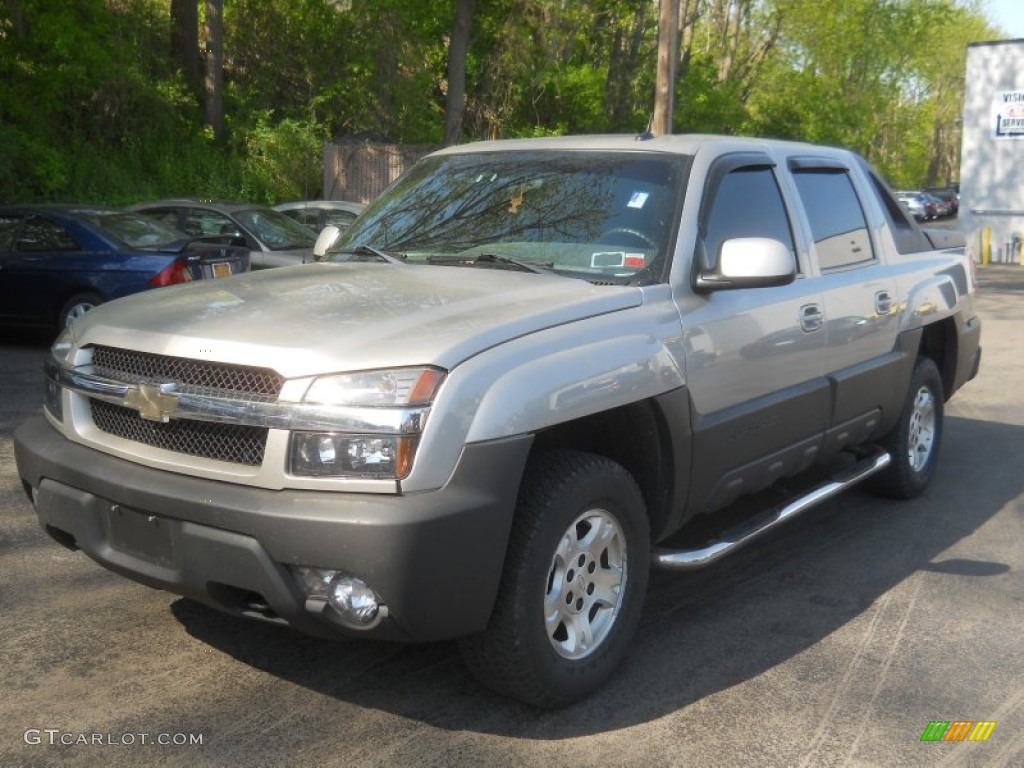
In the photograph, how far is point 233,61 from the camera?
102ft

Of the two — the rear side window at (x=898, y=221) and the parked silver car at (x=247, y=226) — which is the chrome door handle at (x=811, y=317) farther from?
the parked silver car at (x=247, y=226)

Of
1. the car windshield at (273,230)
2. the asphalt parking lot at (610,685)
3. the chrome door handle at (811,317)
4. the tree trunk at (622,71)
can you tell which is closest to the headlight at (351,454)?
the asphalt parking lot at (610,685)

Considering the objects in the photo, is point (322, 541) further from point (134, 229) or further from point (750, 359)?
point (134, 229)

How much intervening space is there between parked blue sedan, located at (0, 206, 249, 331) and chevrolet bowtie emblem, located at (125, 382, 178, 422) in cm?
722

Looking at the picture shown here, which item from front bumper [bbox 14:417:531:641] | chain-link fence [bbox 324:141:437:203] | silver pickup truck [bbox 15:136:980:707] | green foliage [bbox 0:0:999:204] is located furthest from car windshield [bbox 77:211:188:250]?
chain-link fence [bbox 324:141:437:203]

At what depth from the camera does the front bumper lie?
3375mm

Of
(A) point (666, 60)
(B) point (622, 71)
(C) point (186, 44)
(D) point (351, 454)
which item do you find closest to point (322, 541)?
(D) point (351, 454)

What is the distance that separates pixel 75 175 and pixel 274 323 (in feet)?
70.2

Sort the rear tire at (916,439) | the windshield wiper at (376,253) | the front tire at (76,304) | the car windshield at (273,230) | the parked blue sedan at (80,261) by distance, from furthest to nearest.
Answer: the car windshield at (273,230)
the front tire at (76,304)
the parked blue sedan at (80,261)
the rear tire at (916,439)
the windshield wiper at (376,253)

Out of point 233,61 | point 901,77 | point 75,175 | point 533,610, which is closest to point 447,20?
point 233,61

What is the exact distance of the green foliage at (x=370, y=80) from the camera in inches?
883

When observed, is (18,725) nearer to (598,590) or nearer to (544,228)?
(598,590)

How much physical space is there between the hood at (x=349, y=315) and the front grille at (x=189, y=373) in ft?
0.11

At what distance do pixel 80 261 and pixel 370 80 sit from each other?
20.6 meters
